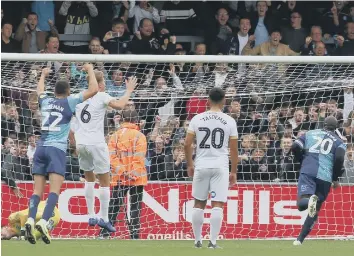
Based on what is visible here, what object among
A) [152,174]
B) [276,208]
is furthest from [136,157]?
[276,208]

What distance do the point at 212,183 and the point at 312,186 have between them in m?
1.91

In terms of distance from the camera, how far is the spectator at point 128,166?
17.4 m

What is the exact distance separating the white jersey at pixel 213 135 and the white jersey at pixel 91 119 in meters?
1.50

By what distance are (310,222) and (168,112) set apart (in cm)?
337

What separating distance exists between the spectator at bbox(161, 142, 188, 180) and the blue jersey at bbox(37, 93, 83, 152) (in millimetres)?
3764

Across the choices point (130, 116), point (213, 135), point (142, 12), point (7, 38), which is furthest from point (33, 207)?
point (142, 12)

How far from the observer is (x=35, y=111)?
58.6ft

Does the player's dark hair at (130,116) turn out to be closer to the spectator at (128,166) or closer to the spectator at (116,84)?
the spectator at (128,166)

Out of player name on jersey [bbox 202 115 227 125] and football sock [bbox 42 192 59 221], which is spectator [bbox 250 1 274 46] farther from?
football sock [bbox 42 192 59 221]

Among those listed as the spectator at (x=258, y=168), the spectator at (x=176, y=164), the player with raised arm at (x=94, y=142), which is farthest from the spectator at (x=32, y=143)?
the spectator at (x=258, y=168)

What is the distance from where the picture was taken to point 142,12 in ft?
71.8

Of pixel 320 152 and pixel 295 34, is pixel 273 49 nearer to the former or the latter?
pixel 295 34

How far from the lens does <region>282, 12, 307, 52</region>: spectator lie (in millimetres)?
21625

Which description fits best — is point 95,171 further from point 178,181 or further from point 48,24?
point 48,24
